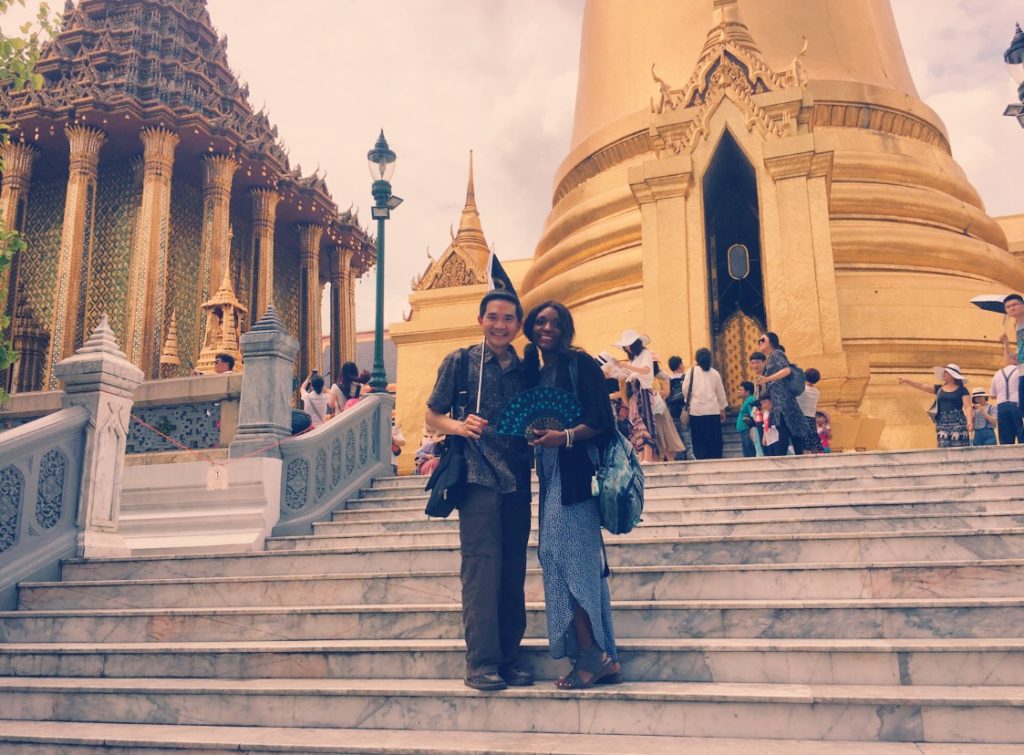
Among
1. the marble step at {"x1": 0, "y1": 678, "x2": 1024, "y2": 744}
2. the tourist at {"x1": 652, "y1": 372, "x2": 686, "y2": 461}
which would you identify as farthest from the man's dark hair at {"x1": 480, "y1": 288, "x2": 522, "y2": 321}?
the tourist at {"x1": 652, "y1": 372, "x2": 686, "y2": 461}

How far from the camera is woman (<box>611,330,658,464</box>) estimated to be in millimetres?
8688

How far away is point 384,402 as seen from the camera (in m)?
9.41

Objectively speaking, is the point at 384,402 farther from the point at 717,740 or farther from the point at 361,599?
the point at 717,740

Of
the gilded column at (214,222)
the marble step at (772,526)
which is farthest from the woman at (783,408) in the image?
the gilded column at (214,222)

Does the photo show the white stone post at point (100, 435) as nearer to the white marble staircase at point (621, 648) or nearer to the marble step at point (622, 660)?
the white marble staircase at point (621, 648)

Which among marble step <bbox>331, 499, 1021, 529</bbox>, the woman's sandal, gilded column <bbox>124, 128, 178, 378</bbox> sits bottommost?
the woman's sandal

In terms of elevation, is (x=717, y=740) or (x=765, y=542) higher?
(x=765, y=542)

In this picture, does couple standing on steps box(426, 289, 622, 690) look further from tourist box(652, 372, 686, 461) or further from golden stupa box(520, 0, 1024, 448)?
golden stupa box(520, 0, 1024, 448)

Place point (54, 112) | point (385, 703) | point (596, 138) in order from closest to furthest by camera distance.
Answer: point (385, 703) → point (596, 138) → point (54, 112)

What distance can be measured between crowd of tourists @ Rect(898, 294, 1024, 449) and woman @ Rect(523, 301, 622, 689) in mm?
5321

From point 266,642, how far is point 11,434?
2.66 meters

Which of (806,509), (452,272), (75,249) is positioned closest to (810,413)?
(806,509)

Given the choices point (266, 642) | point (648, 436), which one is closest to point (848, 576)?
point (266, 642)

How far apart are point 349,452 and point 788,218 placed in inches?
266
